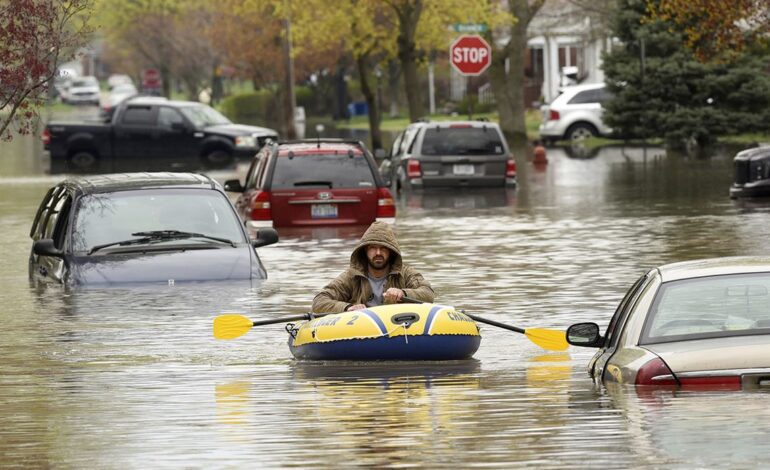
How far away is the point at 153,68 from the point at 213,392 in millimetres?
115336

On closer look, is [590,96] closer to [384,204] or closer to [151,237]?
[384,204]

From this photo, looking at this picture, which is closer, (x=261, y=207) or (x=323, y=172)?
(x=261, y=207)

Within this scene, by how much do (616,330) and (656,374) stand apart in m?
1.43

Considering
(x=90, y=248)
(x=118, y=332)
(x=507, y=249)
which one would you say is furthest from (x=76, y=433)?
(x=507, y=249)

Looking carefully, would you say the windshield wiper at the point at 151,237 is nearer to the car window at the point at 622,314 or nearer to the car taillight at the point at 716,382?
the car window at the point at 622,314

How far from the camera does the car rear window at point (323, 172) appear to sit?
28922 millimetres

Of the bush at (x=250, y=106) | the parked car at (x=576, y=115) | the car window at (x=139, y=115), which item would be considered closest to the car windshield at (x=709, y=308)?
the car window at (x=139, y=115)

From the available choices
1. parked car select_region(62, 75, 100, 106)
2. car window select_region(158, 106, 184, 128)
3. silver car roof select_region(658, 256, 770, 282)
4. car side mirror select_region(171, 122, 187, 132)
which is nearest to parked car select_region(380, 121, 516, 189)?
car side mirror select_region(171, 122, 187, 132)

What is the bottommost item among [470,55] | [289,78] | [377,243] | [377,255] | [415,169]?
[415,169]

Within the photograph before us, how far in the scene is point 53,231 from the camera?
20844 millimetres

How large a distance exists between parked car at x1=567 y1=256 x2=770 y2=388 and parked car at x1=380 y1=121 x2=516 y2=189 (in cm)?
2708

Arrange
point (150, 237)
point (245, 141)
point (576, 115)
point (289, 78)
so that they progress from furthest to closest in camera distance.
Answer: point (289, 78), point (576, 115), point (245, 141), point (150, 237)

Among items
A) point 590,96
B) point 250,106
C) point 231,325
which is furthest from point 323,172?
point 250,106

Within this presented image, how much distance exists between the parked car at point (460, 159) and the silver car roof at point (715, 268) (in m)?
27.0
